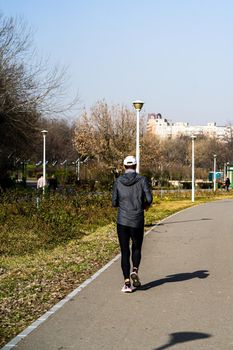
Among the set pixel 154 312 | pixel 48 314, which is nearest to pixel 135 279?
pixel 154 312

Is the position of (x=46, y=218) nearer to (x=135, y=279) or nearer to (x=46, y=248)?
(x=46, y=248)

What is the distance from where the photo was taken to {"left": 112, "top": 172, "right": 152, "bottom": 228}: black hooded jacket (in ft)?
27.8

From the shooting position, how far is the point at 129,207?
334 inches

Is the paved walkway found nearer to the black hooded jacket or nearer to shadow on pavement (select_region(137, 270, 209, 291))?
shadow on pavement (select_region(137, 270, 209, 291))

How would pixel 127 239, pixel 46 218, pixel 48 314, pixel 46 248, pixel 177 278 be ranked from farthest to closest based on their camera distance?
pixel 46 218, pixel 46 248, pixel 177 278, pixel 127 239, pixel 48 314

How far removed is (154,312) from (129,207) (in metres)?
1.81

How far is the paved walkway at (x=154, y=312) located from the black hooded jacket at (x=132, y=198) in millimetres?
1026

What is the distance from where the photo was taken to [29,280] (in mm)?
9688

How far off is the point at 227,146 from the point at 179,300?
9181cm

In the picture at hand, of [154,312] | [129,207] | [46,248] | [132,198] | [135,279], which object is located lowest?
[46,248]

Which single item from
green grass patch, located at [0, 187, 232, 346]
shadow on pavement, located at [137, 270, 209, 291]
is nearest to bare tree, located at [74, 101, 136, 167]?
green grass patch, located at [0, 187, 232, 346]

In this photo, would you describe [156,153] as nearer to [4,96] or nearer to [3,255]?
[4,96]

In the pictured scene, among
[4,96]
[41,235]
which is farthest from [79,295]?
[4,96]

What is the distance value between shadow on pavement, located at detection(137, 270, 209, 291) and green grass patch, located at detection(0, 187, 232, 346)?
1.10 meters
